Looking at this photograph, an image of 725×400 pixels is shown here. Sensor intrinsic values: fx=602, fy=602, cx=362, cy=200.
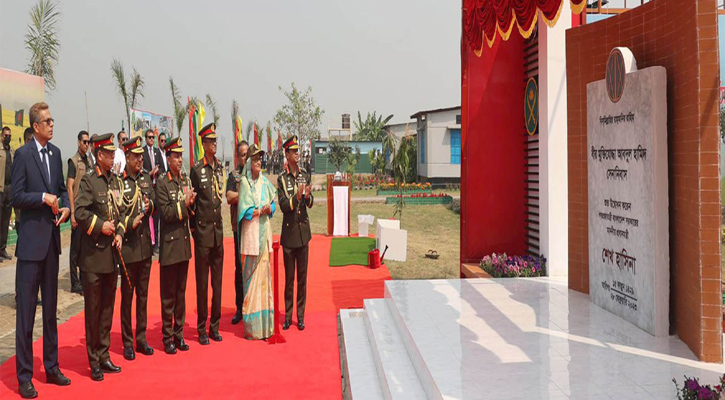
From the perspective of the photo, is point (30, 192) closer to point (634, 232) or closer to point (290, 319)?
point (290, 319)

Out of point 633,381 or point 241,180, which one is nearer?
point 633,381

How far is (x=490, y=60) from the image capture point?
873cm

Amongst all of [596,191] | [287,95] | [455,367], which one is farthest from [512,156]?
[287,95]

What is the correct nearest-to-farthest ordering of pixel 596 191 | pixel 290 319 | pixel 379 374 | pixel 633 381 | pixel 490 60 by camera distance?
pixel 633 381, pixel 379 374, pixel 596 191, pixel 290 319, pixel 490 60

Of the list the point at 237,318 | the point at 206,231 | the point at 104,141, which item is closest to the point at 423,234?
the point at 237,318

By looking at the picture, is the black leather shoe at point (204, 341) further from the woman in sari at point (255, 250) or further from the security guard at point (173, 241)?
the woman in sari at point (255, 250)

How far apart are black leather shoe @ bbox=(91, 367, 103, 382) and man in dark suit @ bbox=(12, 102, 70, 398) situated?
22 centimetres

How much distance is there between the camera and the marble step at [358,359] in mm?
4758

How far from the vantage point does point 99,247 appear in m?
4.94

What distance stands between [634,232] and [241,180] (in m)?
3.81

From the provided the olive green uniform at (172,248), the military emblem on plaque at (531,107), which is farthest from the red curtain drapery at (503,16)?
the olive green uniform at (172,248)

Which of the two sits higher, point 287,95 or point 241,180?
point 287,95

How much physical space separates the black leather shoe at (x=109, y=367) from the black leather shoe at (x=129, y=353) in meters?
0.34

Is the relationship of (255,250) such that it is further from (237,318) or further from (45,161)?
(45,161)
